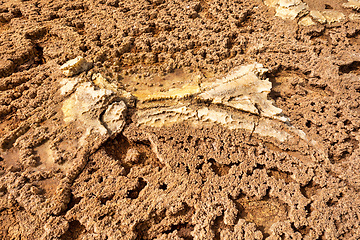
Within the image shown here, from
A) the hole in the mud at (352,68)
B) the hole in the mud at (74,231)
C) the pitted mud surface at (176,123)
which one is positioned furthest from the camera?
the hole in the mud at (352,68)

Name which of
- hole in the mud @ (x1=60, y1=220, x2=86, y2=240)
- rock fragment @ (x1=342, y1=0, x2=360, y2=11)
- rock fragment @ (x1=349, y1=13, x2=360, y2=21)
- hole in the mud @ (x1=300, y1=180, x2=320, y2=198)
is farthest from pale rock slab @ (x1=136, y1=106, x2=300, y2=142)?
rock fragment @ (x1=342, y1=0, x2=360, y2=11)

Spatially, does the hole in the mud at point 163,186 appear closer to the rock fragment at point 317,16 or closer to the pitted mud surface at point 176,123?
the pitted mud surface at point 176,123

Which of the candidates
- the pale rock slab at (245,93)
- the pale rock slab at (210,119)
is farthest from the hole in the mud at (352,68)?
the pale rock slab at (210,119)

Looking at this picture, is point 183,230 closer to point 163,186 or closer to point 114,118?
point 163,186

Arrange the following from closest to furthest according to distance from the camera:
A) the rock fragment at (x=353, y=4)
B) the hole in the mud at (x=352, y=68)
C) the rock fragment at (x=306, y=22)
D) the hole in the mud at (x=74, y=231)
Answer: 1. the hole in the mud at (x=74, y=231)
2. the hole in the mud at (x=352, y=68)
3. the rock fragment at (x=306, y=22)
4. the rock fragment at (x=353, y=4)

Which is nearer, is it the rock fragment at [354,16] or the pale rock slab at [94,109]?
the pale rock slab at [94,109]

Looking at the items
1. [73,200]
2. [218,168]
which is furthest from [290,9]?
[73,200]
